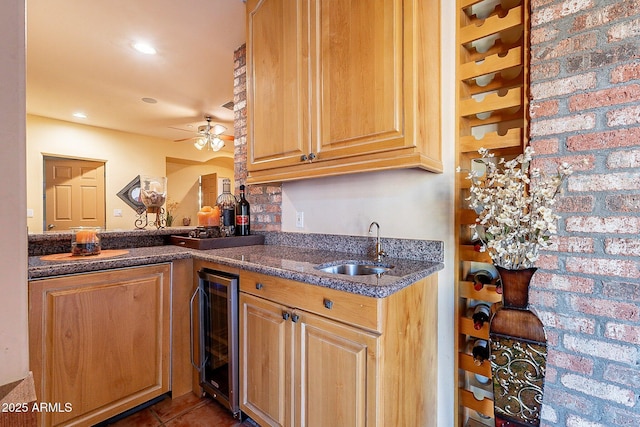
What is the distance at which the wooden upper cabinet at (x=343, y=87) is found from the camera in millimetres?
1268

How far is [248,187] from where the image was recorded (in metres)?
2.59

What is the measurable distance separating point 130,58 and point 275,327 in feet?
9.54

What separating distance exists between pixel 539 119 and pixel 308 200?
1.36 m

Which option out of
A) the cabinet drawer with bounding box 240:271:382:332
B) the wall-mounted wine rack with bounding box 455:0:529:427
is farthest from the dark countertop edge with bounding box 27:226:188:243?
the wall-mounted wine rack with bounding box 455:0:529:427

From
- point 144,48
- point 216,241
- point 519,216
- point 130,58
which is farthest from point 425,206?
point 130,58

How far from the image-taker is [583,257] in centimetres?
112

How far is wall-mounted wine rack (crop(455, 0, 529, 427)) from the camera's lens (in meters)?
1.31

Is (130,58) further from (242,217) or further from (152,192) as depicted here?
(242,217)

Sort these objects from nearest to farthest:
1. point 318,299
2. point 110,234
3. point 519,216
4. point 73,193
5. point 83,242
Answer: point 519,216 → point 318,299 → point 83,242 → point 110,234 → point 73,193

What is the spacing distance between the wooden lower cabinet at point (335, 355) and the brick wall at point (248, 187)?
0.85 m

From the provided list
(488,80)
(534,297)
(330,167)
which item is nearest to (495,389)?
(534,297)

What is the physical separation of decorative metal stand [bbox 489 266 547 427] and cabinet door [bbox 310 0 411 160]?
2.34 feet

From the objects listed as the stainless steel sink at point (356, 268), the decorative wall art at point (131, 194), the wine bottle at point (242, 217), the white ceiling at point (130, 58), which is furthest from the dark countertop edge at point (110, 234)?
the decorative wall art at point (131, 194)

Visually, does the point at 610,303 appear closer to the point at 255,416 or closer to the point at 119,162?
the point at 255,416
